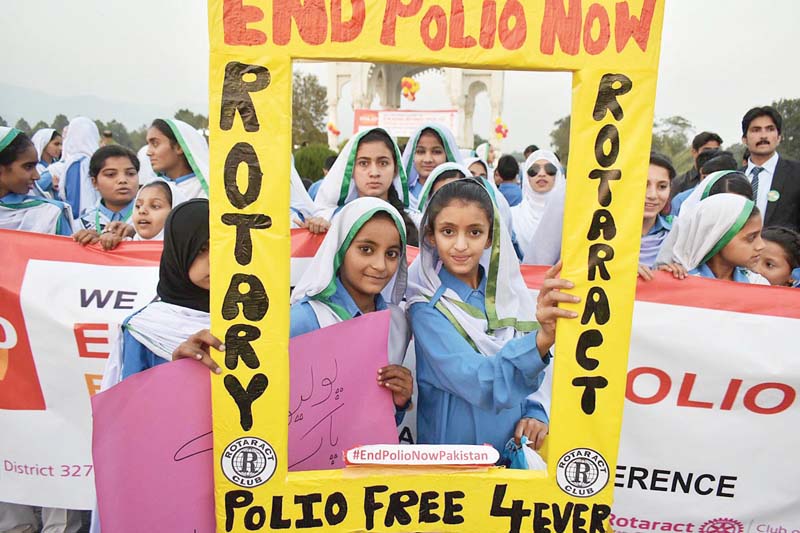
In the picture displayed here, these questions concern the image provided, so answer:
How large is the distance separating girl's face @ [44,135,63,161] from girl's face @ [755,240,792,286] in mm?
8029

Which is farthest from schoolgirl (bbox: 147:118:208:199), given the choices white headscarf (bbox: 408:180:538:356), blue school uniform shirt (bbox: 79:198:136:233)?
white headscarf (bbox: 408:180:538:356)

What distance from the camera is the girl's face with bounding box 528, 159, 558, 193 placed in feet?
16.7

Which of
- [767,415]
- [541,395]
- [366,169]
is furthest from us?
[366,169]

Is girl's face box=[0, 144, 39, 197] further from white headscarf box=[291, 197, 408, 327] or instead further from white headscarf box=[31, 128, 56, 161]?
white headscarf box=[31, 128, 56, 161]

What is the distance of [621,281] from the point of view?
1521 millimetres

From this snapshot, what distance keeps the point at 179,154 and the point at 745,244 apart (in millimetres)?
2985

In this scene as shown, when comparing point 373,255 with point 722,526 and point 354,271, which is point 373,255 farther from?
point 722,526

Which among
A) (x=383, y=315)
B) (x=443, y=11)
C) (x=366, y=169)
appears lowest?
(x=383, y=315)

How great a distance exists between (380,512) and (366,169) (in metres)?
2.24

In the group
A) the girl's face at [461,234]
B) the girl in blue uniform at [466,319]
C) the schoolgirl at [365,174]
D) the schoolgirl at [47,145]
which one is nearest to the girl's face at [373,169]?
the schoolgirl at [365,174]

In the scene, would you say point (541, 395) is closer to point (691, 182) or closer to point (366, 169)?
point (366, 169)

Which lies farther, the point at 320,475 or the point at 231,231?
the point at 320,475

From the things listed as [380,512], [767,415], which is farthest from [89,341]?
[767,415]

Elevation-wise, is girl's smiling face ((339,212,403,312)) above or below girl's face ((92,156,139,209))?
below
